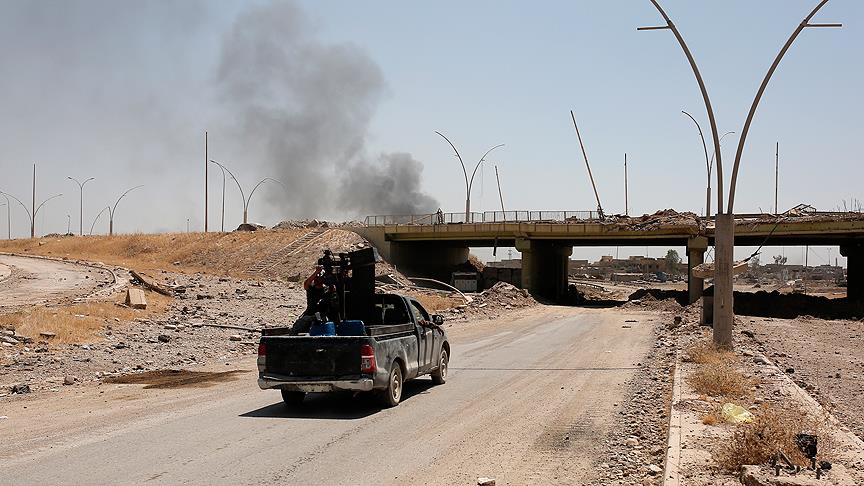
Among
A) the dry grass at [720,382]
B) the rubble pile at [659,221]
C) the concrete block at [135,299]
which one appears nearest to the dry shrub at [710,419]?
the dry grass at [720,382]

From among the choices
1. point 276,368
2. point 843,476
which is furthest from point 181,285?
point 843,476

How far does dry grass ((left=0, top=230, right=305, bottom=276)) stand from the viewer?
6581cm

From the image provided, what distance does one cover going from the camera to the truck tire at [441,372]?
1543 centimetres

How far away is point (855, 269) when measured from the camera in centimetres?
5781

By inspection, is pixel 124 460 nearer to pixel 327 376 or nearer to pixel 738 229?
pixel 327 376

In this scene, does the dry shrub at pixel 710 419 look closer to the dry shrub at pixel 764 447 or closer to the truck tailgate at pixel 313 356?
the dry shrub at pixel 764 447

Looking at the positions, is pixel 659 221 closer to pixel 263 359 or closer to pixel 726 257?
pixel 726 257

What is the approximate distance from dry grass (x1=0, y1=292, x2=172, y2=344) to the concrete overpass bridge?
32.1m

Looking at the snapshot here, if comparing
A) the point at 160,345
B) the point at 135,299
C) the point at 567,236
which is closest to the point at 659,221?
the point at 567,236

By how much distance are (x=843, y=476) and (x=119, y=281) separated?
32.7 m

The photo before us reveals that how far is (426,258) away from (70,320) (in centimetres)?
4939

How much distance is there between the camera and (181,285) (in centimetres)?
3850

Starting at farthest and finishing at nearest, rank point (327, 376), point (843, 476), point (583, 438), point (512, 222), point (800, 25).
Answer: point (512, 222) → point (800, 25) → point (327, 376) → point (583, 438) → point (843, 476)

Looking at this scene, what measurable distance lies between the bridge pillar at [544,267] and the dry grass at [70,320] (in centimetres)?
3567
